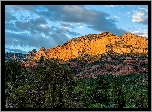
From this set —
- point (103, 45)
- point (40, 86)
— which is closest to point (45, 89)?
point (40, 86)

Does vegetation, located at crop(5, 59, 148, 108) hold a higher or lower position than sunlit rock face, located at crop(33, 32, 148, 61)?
lower

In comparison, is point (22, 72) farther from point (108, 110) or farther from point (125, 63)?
point (125, 63)

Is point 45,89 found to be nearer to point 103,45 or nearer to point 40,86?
point 40,86

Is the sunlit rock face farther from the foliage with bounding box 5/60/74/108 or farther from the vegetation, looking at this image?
the foliage with bounding box 5/60/74/108

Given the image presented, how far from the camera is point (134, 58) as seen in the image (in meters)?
32.4

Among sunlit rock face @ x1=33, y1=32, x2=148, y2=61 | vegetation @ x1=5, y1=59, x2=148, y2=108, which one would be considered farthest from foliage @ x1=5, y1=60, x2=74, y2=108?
sunlit rock face @ x1=33, y1=32, x2=148, y2=61

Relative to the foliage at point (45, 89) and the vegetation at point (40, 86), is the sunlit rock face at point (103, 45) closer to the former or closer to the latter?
the vegetation at point (40, 86)

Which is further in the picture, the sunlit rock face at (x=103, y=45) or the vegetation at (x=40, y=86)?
the sunlit rock face at (x=103, y=45)

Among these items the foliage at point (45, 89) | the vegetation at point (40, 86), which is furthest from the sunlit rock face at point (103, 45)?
the foliage at point (45, 89)

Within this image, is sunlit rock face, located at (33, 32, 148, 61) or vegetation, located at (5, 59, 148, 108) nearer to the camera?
vegetation, located at (5, 59, 148, 108)

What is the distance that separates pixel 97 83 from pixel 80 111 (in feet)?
38.6

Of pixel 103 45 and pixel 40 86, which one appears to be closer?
pixel 40 86

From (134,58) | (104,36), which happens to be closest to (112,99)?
(134,58)

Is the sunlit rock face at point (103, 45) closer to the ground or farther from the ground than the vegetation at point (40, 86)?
farther from the ground
